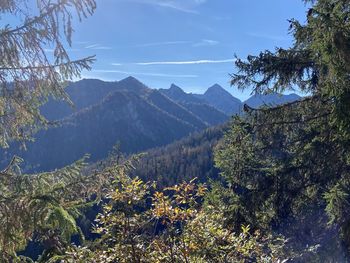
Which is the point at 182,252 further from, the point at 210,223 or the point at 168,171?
the point at 168,171

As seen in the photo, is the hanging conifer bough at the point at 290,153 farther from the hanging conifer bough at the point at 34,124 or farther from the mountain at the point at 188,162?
the mountain at the point at 188,162

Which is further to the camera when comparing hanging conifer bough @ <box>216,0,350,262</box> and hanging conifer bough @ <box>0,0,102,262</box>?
hanging conifer bough @ <box>216,0,350,262</box>

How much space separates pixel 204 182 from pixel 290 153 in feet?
11.0

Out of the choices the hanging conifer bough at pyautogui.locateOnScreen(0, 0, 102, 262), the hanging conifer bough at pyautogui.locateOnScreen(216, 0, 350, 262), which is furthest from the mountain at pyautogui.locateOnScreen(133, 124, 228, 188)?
the hanging conifer bough at pyautogui.locateOnScreen(0, 0, 102, 262)

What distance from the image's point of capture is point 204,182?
7.39 meters

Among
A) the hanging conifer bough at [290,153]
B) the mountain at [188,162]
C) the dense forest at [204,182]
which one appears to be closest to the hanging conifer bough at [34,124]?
the dense forest at [204,182]

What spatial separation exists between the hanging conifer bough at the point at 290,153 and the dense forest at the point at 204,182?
28 millimetres

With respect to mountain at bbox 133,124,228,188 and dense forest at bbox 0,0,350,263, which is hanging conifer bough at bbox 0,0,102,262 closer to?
dense forest at bbox 0,0,350,263

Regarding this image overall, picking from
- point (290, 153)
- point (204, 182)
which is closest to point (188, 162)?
point (290, 153)

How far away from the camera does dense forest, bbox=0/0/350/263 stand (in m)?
4.29

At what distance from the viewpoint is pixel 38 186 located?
15.5 feet

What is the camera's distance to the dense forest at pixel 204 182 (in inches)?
169

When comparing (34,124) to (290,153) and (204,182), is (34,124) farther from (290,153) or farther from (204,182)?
(290,153)

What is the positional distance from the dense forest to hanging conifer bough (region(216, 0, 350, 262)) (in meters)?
0.03
